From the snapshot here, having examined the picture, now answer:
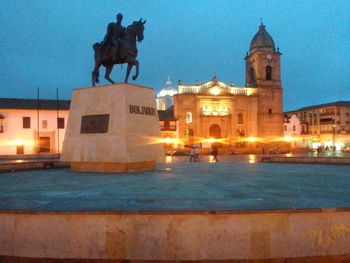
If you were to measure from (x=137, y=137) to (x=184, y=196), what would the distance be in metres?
5.00

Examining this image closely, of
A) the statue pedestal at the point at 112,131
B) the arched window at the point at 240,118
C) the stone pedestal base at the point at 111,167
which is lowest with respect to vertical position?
the stone pedestal base at the point at 111,167

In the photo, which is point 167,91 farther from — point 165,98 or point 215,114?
point 215,114

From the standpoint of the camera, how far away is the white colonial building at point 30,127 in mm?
46500

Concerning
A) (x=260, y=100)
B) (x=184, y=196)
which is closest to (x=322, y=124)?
(x=260, y=100)

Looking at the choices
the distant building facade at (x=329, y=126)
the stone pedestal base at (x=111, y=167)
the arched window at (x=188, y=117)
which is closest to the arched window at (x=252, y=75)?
the distant building facade at (x=329, y=126)

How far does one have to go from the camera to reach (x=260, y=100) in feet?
210

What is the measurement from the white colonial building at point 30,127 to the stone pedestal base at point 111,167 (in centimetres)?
3703

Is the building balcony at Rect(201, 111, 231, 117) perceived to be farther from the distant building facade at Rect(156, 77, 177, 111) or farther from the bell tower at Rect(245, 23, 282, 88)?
the distant building facade at Rect(156, 77, 177, 111)

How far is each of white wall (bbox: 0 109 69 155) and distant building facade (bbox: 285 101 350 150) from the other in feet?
141

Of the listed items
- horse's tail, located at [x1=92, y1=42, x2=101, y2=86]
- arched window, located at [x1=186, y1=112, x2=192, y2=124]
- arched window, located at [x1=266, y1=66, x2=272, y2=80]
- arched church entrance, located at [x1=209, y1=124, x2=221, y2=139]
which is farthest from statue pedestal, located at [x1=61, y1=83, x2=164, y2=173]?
arched window, located at [x1=266, y1=66, x2=272, y2=80]

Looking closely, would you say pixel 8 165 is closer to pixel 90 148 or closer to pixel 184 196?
pixel 90 148

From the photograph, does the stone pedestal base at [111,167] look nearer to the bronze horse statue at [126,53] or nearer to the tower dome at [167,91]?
the bronze horse statue at [126,53]

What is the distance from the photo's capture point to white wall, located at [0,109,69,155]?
46.4 meters

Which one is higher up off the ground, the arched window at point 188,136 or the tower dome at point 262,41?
the tower dome at point 262,41
